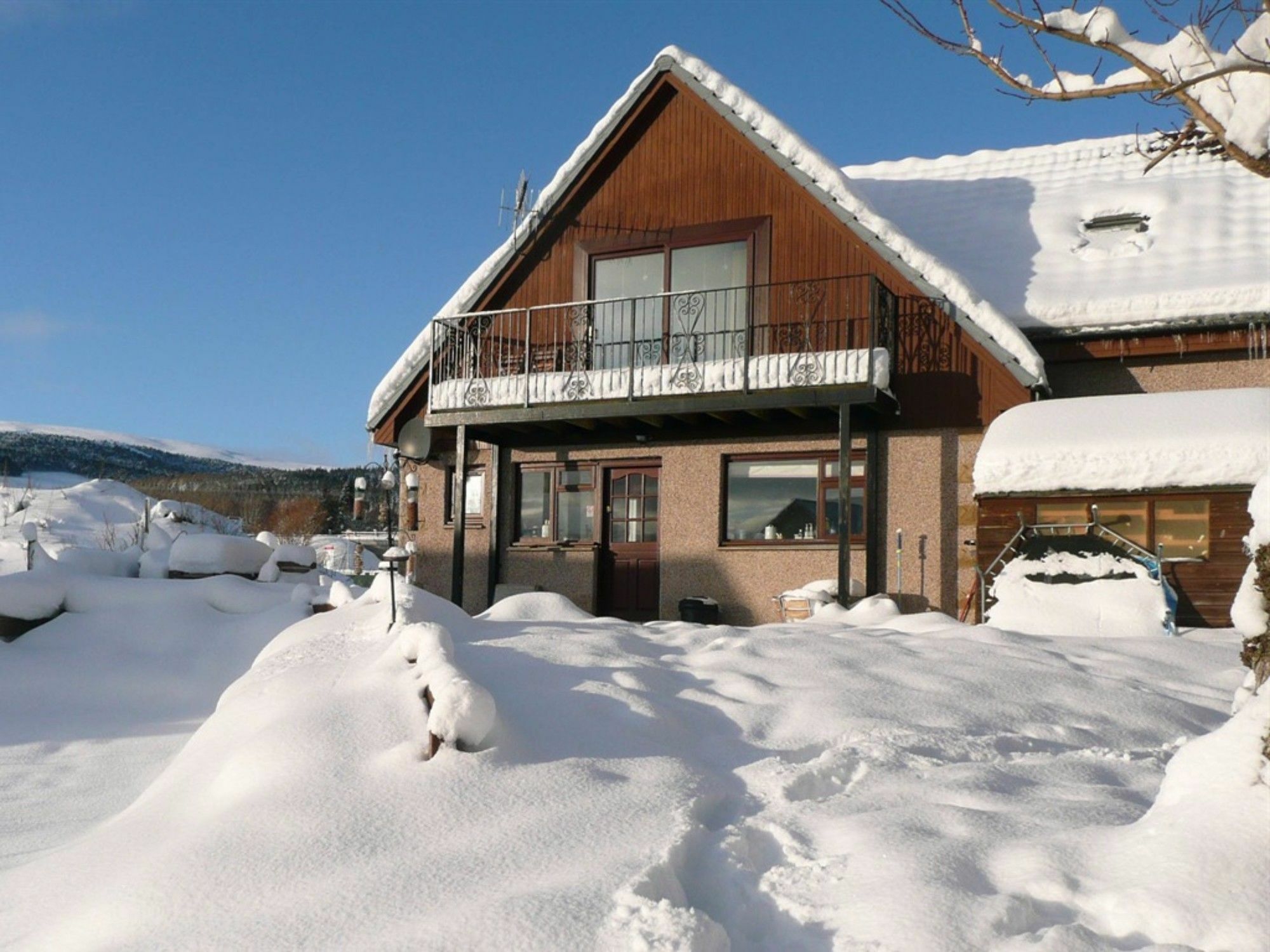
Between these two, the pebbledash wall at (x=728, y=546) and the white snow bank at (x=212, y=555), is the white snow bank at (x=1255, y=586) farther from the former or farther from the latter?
the white snow bank at (x=212, y=555)

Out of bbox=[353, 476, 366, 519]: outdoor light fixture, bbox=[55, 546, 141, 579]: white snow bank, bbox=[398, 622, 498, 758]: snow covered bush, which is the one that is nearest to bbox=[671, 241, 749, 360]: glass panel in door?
bbox=[353, 476, 366, 519]: outdoor light fixture

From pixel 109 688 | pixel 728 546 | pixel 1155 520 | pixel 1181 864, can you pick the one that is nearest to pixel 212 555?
pixel 109 688

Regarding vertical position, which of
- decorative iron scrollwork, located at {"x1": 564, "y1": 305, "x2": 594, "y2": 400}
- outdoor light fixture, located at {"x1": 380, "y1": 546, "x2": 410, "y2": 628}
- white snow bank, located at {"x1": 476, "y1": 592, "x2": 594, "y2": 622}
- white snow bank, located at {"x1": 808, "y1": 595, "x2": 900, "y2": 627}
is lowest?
white snow bank, located at {"x1": 808, "y1": 595, "x2": 900, "y2": 627}

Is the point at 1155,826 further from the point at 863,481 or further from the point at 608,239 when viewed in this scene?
the point at 608,239

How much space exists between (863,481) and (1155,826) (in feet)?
27.2

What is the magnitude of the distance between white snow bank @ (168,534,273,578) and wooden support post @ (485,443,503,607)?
2.81 m

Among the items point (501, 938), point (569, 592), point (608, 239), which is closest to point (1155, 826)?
point (501, 938)

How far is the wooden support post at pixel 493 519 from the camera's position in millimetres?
12570

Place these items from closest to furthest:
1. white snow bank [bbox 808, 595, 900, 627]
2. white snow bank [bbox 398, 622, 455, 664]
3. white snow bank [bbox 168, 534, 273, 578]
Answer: white snow bank [bbox 398, 622, 455, 664]
white snow bank [bbox 808, 595, 900, 627]
white snow bank [bbox 168, 534, 273, 578]

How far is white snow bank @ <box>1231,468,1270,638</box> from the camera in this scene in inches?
124

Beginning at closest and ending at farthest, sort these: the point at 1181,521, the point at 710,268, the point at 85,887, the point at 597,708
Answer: the point at 85,887, the point at 597,708, the point at 1181,521, the point at 710,268

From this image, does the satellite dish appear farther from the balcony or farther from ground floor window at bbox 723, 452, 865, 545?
ground floor window at bbox 723, 452, 865, 545

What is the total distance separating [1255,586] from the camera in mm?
3219

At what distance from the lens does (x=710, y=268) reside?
40.1 ft
